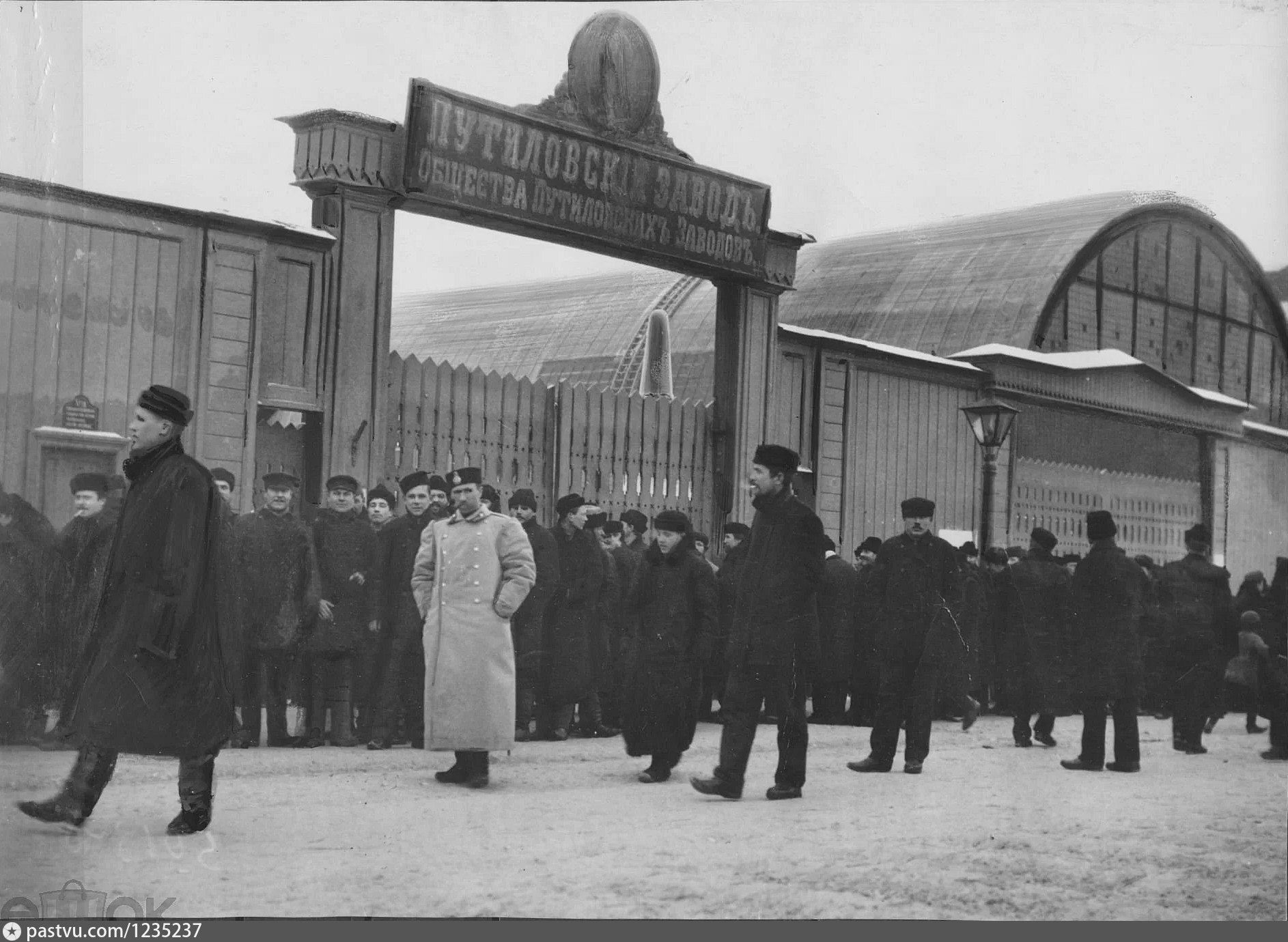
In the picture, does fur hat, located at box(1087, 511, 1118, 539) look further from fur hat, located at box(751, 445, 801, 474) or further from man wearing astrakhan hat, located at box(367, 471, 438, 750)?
man wearing astrakhan hat, located at box(367, 471, 438, 750)

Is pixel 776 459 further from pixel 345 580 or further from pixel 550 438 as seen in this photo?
pixel 550 438

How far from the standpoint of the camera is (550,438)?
484 inches

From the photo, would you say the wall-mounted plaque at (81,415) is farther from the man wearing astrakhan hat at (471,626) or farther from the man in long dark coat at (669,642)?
the man in long dark coat at (669,642)

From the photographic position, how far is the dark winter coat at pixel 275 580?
8.63 m

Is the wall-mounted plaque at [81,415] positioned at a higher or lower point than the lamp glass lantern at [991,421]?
lower

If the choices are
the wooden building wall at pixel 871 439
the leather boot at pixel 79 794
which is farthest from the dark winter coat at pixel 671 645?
the wooden building wall at pixel 871 439

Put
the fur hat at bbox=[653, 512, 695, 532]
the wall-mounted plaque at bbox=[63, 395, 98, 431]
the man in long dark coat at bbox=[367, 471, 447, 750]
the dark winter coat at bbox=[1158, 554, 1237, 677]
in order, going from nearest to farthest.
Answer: the wall-mounted plaque at bbox=[63, 395, 98, 431], the fur hat at bbox=[653, 512, 695, 532], the man in long dark coat at bbox=[367, 471, 447, 750], the dark winter coat at bbox=[1158, 554, 1237, 677]

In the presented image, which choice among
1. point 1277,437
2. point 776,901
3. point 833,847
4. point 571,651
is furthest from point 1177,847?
point 1277,437

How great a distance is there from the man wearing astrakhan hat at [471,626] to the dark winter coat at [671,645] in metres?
1.10

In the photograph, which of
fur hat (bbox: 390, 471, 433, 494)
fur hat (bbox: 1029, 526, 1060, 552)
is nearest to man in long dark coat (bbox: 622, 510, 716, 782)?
fur hat (bbox: 390, 471, 433, 494)

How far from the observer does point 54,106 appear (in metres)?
5.96

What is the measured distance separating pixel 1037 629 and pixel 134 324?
6961 millimetres

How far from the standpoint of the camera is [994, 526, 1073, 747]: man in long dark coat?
1103 cm

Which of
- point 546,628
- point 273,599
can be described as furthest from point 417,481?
point 546,628
